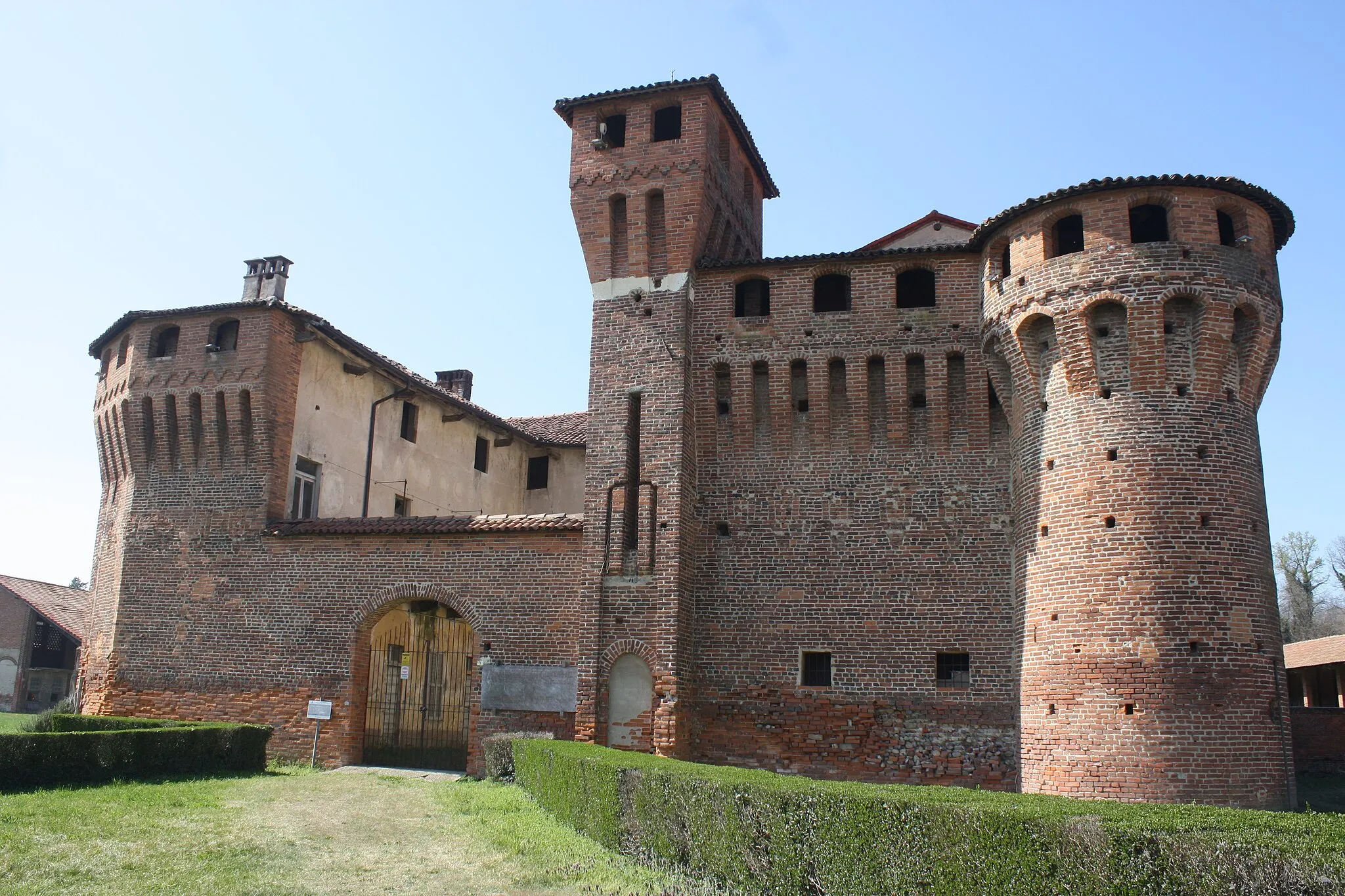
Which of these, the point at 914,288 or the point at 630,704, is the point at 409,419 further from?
the point at 914,288

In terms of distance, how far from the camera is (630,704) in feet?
55.6

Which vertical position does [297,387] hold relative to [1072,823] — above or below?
above

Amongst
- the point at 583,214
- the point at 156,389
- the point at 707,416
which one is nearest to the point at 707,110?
the point at 583,214

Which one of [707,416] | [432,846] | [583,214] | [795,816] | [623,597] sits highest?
[583,214]

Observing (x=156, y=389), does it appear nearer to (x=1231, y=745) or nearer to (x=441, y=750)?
(x=441, y=750)

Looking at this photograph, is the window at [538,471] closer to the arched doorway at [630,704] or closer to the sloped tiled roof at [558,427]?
the sloped tiled roof at [558,427]

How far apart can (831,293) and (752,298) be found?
141 cm

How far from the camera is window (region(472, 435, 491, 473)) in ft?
92.2

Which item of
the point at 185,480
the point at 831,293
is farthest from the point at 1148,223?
the point at 185,480

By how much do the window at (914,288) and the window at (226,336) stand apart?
12.8 m

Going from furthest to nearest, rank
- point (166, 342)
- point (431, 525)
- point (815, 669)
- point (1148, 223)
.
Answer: point (166, 342), point (431, 525), point (815, 669), point (1148, 223)

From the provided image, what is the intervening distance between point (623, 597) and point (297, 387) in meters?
8.64

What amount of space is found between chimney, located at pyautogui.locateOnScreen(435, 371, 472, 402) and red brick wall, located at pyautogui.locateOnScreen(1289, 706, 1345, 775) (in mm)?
21602

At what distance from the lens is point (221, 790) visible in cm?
1491
